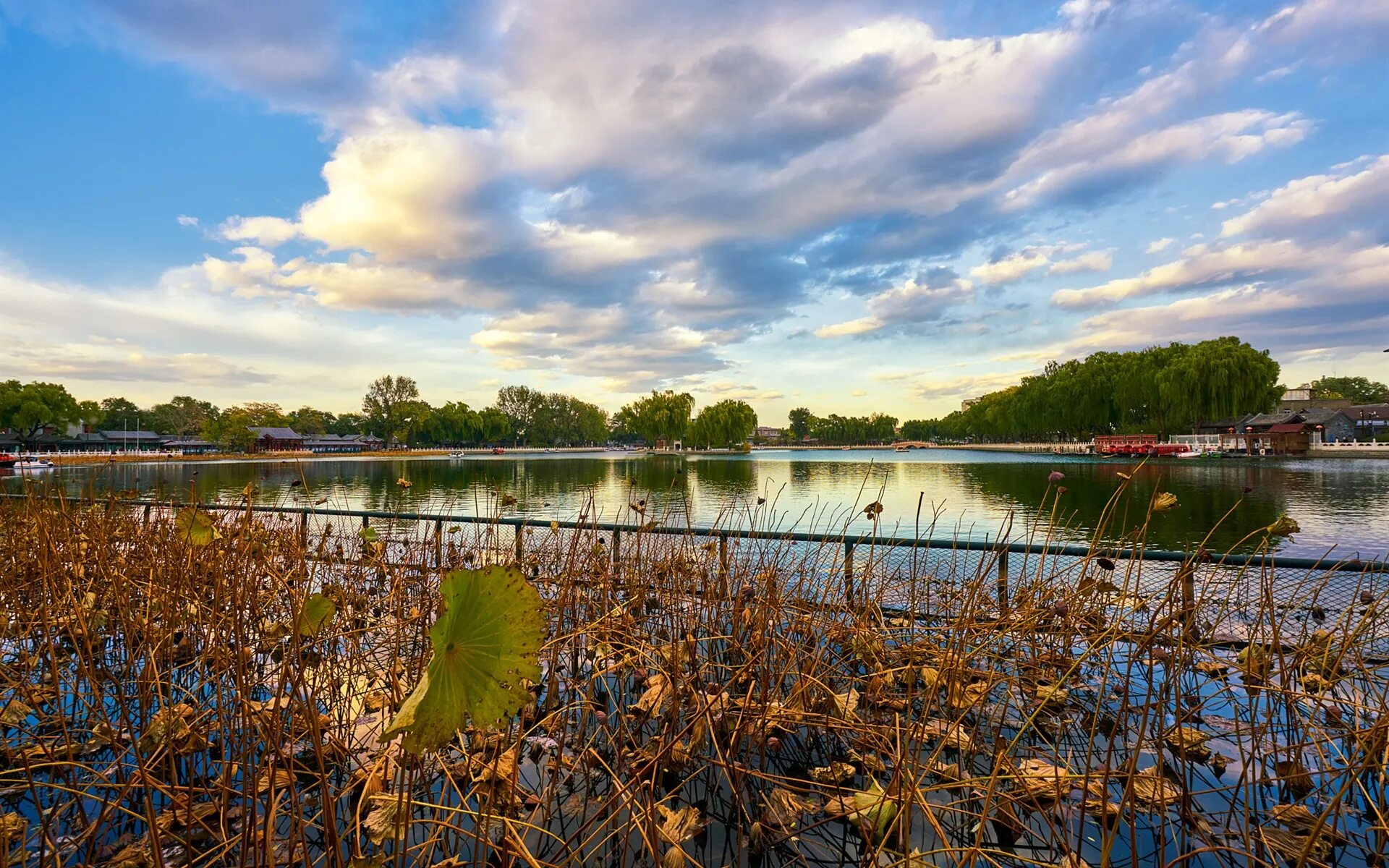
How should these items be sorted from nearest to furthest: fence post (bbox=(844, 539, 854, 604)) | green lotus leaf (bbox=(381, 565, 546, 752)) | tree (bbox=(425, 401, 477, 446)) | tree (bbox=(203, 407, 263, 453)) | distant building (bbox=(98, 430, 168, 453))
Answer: green lotus leaf (bbox=(381, 565, 546, 752)) < fence post (bbox=(844, 539, 854, 604)) < tree (bbox=(203, 407, 263, 453)) < distant building (bbox=(98, 430, 168, 453)) < tree (bbox=(425, 401, 477, 446))

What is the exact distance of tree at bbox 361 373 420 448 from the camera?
109875 mm

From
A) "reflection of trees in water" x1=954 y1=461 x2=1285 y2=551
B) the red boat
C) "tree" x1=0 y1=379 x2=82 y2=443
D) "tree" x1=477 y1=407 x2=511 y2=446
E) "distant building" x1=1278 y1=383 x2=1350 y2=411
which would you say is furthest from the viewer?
"tree" x1=477 y1=407 x2=511 y2=446

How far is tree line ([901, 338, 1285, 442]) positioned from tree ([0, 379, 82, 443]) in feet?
380

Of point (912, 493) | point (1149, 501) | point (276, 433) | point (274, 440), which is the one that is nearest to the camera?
point (1149, 501)

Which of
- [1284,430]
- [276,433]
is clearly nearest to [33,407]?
[276,433]

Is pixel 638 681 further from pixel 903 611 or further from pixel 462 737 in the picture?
pixel 903 611

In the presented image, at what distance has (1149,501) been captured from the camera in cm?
1502

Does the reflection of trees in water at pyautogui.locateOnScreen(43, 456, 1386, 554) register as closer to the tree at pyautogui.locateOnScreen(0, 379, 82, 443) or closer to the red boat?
the red boat

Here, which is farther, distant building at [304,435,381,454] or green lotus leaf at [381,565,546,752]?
distant building at [304,435,381,454]

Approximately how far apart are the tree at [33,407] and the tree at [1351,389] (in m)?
190

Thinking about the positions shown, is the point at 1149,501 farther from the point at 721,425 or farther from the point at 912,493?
the point at 721,425

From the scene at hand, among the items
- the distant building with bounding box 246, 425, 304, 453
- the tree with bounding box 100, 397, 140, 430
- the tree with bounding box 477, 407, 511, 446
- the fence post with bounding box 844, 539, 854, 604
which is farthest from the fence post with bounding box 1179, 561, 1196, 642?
the tree with bounding box 100, 397, 140, 430

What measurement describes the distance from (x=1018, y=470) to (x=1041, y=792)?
48.3 m

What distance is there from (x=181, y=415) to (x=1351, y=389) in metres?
211
